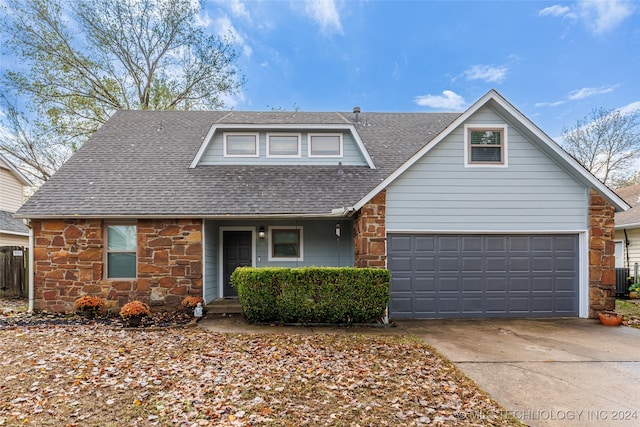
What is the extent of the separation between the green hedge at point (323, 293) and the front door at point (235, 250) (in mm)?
2795

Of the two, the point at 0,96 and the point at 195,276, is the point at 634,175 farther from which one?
the point at 0,96

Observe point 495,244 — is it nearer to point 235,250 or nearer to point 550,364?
point 550,364

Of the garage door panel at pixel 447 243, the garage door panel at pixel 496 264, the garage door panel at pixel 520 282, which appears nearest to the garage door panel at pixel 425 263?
the garage door panel at pixel 447 243

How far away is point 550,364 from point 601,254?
453cm

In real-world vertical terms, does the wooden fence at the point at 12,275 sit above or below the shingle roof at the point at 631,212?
below

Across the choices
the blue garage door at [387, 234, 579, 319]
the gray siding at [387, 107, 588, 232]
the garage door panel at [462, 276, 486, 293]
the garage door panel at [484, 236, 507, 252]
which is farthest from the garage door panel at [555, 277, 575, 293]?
the garage door panel at [462, 276, 486, 293]

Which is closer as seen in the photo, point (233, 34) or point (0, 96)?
point (0, 96)

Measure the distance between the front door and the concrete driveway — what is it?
16.3 feet

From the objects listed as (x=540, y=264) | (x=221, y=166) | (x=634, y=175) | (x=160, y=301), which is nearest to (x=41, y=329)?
(x=160, y=301)

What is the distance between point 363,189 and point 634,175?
81.5ft

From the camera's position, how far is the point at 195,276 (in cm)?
867

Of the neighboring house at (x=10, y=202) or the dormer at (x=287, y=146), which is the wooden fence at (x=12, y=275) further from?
the dormer at (x=287, y=146)

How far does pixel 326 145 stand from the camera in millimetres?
10789

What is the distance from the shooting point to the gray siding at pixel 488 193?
8023 millimetres
